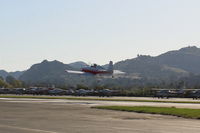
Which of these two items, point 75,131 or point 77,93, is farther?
point 77,93

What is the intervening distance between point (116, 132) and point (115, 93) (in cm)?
10440

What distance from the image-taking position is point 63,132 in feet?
80.5

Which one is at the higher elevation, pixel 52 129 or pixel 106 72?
pixel 106 72

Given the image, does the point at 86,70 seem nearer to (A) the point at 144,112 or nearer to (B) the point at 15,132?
(A) the point at 144,112

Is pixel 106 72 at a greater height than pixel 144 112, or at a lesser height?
greater

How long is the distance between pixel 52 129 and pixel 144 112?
2043 centimetres

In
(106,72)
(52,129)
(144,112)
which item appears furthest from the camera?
(106,72)

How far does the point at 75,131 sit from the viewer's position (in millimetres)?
25250

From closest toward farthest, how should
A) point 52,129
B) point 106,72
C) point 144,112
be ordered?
point 52,129
point 144,112
point 106,72

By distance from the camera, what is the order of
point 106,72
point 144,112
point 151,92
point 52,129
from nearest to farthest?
point 52,129
point 144,112
point 151,92
point 106,72

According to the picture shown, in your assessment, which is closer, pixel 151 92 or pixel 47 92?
pixel 151 92

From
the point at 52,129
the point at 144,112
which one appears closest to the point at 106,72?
the point at 144,112

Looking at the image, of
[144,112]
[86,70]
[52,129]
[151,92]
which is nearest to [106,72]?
[86,70]

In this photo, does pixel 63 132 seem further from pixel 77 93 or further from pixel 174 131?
pixel 77 93
